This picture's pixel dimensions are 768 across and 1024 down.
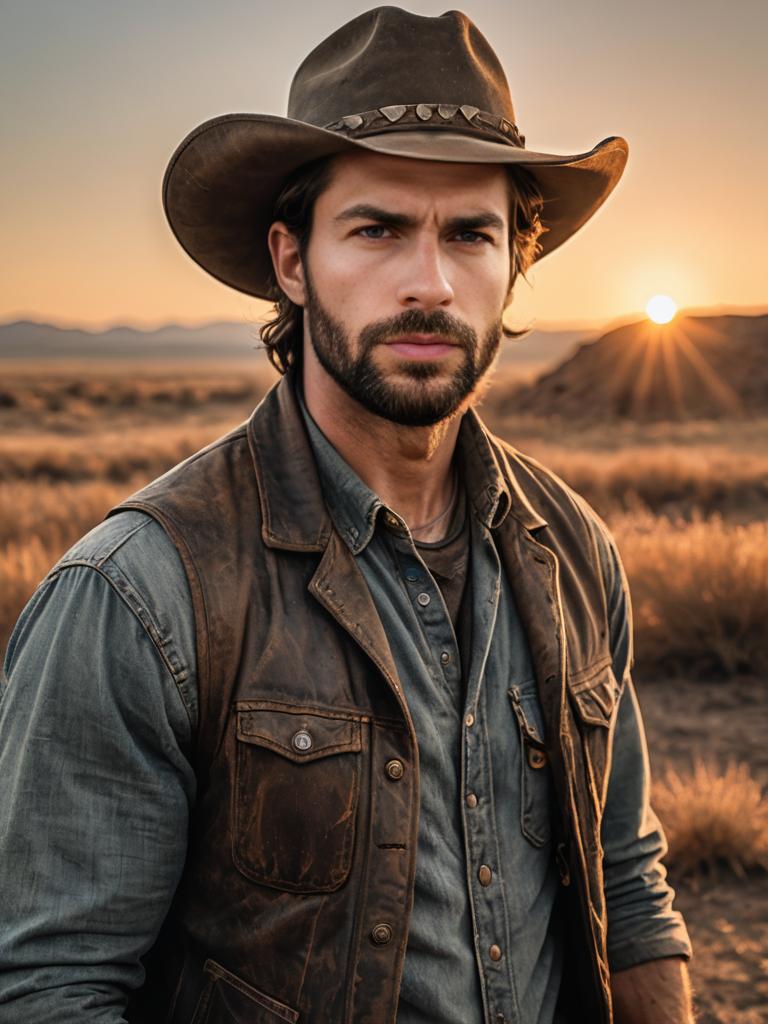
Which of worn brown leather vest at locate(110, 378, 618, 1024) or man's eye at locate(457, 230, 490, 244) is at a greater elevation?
man's eye at locate(457, 230, 490, 244)

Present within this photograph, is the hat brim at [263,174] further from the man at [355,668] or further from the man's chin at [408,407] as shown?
the man's chin at [408,407]

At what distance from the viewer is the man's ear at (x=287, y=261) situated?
8.04 feet

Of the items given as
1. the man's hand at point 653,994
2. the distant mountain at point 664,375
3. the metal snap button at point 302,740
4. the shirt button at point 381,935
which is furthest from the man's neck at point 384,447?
the distant mountain at point 664,375

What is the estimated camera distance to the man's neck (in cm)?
225

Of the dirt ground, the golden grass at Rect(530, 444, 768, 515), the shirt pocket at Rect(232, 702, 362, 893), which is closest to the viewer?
the shirt pocket at Rect(232, 702, 362, 893)

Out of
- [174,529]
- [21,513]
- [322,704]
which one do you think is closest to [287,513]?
[174,529]

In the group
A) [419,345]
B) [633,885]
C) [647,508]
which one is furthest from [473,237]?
[647,508]

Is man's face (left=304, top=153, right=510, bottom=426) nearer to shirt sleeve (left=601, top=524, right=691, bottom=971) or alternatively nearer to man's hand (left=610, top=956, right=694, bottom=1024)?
shirt sleeve (left=601, top=524, right=691, bottom=971)

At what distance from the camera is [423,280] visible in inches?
84.5

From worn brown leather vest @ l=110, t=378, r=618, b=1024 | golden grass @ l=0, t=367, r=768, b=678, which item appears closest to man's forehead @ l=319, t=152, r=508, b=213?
worn brown leather vest @ l=110, t=378, r=618, b=1024

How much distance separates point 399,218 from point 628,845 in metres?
1.53

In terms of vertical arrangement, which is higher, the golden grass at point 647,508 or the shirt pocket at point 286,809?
the golden grass at point 647,508

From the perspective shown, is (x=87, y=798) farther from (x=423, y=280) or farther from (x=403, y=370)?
(x=423, y=280)

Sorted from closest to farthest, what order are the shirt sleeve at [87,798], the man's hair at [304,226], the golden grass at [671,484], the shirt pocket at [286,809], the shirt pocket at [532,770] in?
1. the shirt sleeve at [87,798]
2. the shirt pocket at [286,809]
3. the shirt pocket at [532,770]
4. the man's hair at [304,226]
5. the golden grass at [671,484]
